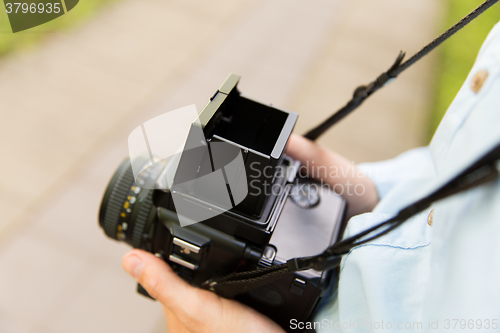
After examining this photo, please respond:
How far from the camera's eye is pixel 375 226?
1.15 ft

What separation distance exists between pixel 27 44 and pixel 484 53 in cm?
155

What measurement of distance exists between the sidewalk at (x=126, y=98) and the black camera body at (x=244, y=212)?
0.82 feet

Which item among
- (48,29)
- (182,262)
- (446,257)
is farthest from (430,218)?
(48,29)

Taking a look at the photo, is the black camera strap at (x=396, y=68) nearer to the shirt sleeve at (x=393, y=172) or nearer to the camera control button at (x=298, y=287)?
the shirt sleeve at (x=393, y=172)

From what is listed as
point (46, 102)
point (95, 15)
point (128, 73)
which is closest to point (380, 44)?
point (128, 73)

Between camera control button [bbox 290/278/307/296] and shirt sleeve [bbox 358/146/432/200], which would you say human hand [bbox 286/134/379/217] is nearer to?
shirt sleeve [bbox 358/146/432/200]

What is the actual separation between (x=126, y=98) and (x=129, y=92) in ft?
0.10

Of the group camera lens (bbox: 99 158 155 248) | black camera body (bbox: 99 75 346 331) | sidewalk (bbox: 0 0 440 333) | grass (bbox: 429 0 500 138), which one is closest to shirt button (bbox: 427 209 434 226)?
black camera body (bbox: 99 75 346 331)

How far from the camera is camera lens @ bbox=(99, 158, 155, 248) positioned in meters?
0.54

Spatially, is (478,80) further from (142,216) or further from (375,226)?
(142,216)

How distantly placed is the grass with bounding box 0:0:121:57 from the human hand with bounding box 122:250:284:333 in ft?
3.51

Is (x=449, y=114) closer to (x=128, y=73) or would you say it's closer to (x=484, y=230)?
(x=484, y=230)

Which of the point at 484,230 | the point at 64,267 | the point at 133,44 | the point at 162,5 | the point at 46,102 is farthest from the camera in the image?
the point at 162,5

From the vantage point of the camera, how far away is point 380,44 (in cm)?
177
